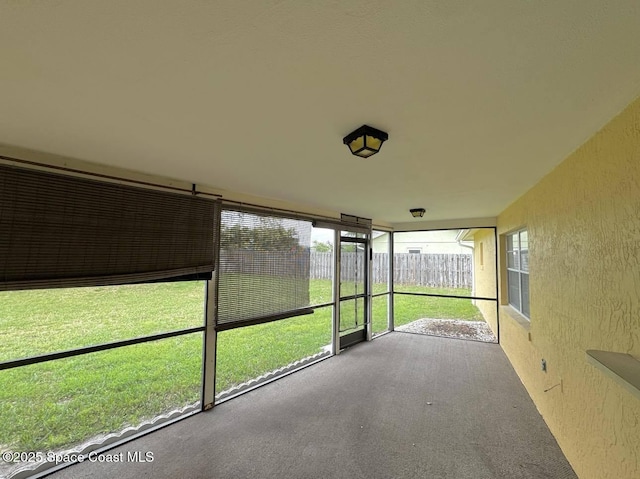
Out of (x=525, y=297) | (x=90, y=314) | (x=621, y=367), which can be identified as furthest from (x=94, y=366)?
(x=525, y=297)

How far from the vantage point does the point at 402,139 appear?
1.58 metres

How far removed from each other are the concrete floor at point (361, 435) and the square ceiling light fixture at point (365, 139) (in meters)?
2.20

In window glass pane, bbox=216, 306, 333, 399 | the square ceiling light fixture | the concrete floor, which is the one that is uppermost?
the square ceiling light fixture

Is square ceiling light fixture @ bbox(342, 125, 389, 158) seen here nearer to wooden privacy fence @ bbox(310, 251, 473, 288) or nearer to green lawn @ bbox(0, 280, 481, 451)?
green lawn @ bbox(0, 280, 481, 451)

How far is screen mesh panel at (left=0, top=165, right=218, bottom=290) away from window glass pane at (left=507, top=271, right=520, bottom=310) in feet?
14.0

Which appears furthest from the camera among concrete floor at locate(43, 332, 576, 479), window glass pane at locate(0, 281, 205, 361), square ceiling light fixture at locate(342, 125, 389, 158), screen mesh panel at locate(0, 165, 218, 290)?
window glass pane at locate(0, 281, 205, 361)

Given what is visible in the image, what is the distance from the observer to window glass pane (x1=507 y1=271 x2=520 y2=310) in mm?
4070

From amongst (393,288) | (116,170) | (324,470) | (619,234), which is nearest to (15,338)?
(116,170)

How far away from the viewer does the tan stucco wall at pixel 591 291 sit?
131cm

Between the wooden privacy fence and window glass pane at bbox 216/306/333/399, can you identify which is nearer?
→ window glass pane at bbox 216/306/333/399

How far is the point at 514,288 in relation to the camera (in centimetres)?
429

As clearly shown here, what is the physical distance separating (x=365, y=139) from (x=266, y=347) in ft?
12.8

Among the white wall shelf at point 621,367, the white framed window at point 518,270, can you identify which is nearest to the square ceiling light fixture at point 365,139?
the white wall shelf at point 621,367

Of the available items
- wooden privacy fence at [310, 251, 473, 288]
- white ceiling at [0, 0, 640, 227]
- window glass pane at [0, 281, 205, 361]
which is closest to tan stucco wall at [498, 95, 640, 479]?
white ceiling at [0, 0, 640, 227]
